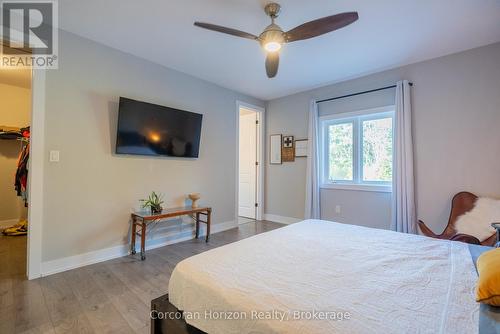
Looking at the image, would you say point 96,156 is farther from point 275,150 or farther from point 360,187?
point 360,187

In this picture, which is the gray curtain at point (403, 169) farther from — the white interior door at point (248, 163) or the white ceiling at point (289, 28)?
the white interior door at point (248, 163)

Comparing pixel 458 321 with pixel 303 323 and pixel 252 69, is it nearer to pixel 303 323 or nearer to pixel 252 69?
pixel 303 323

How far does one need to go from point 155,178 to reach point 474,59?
14.4ft

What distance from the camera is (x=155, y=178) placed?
131 inches

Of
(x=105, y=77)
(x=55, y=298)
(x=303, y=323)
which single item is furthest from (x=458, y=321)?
(x=105, y=77)

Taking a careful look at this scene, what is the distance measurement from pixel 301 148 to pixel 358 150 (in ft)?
3.37

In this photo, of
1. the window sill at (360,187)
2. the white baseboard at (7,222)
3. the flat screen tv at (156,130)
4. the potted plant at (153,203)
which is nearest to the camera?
the flat screen tv at (156,130)

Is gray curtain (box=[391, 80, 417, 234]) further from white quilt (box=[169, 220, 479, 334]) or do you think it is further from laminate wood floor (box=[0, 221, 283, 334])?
laminate wood floor (box=[0, 221, 283, 334])

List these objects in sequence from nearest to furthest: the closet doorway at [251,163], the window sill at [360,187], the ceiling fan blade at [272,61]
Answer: the ceiling fan blade at [272,61] → the window sill at [360,187] → the closet doorway at [251,163]

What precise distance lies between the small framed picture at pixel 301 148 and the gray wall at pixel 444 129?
2.70 feet

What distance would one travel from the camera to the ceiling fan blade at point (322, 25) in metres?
1.77

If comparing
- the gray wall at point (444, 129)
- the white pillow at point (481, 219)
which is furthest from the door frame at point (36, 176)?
the white pillow at point (481, 219)

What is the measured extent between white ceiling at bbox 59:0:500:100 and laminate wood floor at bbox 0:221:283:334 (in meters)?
2.61

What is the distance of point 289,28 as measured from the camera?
2453mm
